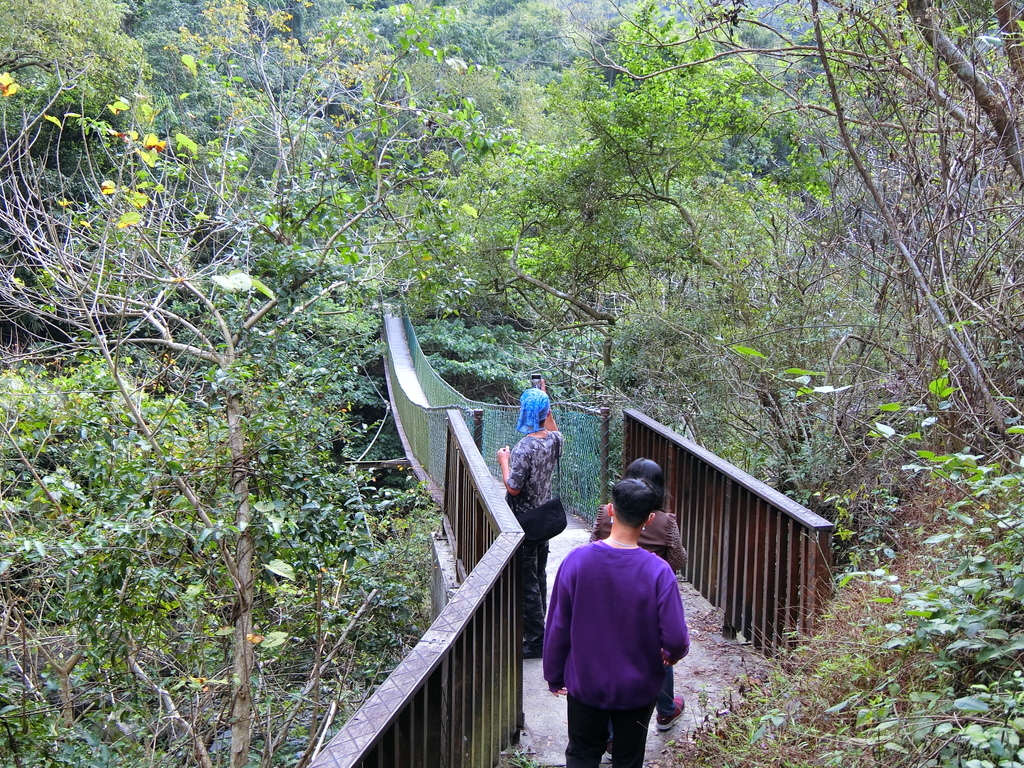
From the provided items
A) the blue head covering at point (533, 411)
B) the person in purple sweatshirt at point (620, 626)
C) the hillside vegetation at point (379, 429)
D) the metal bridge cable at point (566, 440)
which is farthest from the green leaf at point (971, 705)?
the metal bridge cable at point (566, 440)

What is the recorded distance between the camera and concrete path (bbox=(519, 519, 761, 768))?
3350 mm

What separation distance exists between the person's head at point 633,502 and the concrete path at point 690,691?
43.0 inches

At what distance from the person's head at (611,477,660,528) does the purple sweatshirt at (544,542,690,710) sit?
98 millimetres

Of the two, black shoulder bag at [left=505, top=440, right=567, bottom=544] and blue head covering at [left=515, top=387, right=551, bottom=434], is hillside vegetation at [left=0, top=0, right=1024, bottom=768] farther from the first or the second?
blue head covering at [left=515, top=387, right=551, bottom=434]

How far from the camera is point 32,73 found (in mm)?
13250

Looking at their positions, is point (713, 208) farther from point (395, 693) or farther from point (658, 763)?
point (395, 693)

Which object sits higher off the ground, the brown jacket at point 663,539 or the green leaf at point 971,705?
→ the green leaf at point 971,705

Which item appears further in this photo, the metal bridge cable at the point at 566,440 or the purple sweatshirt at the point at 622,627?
the metal bridge cable at the point at 566,440

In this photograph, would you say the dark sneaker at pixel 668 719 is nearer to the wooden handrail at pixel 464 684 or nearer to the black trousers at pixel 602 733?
the wooden handrail at pixel 464 684

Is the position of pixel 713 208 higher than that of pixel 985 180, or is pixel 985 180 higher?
pixel 985 180

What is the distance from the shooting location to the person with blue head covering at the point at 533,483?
4.16m

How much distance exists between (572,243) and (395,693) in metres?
9.87

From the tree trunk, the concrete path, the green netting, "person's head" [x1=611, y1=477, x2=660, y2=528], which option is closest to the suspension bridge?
the concrete path

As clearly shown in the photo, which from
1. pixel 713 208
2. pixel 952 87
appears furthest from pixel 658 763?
pixel 713 208
